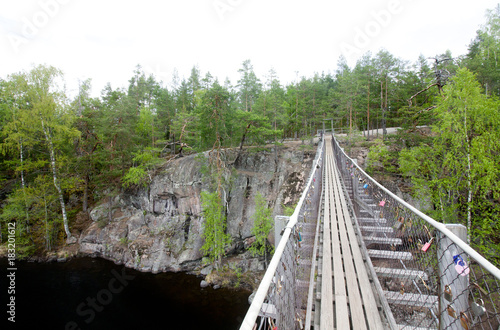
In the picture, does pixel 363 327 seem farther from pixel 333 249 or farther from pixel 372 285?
pixel 333 249

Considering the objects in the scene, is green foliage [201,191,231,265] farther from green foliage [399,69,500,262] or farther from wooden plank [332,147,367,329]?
green foliage [399,69,500,262]

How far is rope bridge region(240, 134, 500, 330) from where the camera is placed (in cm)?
130

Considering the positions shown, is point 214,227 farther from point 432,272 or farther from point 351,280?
point 432,272

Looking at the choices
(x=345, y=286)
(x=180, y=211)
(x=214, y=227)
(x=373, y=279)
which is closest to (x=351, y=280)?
(x=345, y=286)

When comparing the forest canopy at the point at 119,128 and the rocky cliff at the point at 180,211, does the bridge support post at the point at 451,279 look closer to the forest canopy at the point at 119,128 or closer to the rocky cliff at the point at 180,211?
the forest canopy at the point at 119,128

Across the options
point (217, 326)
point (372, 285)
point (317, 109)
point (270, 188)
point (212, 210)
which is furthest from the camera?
point (317, 109)

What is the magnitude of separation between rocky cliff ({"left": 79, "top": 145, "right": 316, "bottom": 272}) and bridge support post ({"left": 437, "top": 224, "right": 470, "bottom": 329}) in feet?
A: 40.9

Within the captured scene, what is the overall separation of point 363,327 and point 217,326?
9.72m

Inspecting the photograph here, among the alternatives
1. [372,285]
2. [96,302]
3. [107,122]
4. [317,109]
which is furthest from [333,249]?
[317,109]

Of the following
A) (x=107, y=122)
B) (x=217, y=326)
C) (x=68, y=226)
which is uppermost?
(x=107, y=122)

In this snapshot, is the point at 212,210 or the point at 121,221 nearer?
the point at 212,210

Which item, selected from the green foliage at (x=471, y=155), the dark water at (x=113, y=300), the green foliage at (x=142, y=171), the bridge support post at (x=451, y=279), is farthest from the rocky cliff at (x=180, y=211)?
the bridge support post at (x=451, y=279)

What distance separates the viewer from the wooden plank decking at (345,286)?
1.95m

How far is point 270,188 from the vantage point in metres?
16.3
